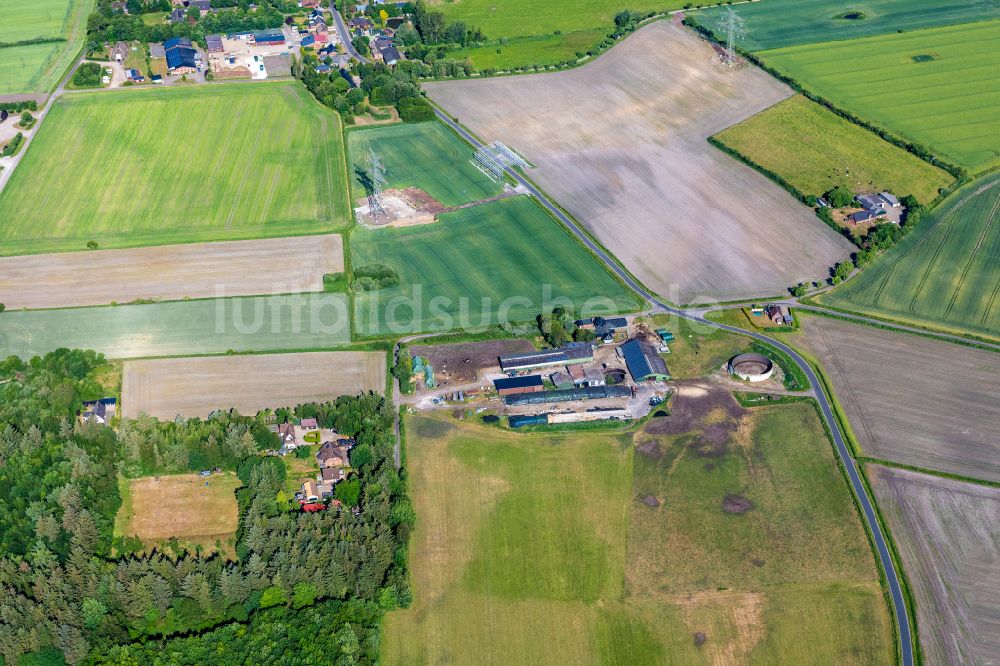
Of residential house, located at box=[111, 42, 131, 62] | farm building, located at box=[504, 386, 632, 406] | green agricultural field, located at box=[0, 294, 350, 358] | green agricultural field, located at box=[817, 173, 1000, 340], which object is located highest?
residential house, located at box=[111, 42, 131, 62]

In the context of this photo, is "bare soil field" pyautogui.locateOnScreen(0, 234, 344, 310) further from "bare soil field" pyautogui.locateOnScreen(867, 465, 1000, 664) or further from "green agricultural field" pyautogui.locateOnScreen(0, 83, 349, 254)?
"bare soil field" pyautogui.locateOnScreen(867, 465, 1000, 664)

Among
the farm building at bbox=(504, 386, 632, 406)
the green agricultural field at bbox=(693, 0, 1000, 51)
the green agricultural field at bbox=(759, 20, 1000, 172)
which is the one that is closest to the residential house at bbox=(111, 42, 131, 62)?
the green agricultural field at bbox=(693, 0, 1000, 51)

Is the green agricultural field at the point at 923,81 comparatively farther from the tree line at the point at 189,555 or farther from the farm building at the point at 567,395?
the tree line at the point at 189,555

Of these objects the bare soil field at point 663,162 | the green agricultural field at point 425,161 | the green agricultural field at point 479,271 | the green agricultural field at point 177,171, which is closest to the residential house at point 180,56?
the green agricultural field at point 177,171

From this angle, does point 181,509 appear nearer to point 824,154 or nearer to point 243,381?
point 243,381

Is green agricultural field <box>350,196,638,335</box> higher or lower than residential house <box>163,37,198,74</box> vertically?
lower

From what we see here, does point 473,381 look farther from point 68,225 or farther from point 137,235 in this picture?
point 68,225

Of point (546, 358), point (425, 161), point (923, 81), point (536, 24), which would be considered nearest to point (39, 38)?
point (425, 161)
